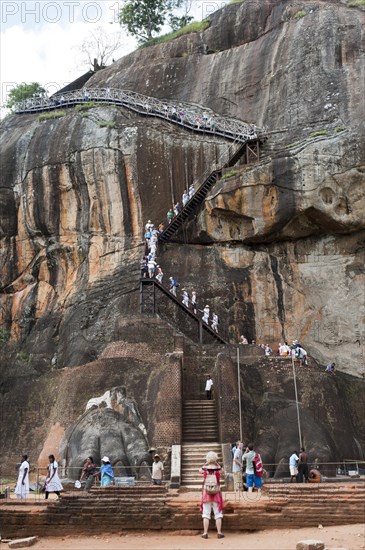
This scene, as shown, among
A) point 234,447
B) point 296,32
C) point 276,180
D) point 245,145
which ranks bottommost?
point 234,447

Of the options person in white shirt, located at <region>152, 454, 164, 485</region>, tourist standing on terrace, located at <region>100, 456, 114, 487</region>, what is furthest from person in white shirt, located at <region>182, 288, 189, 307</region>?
tourist standing on terrace, located at <region>100, 456, 114, 487</region>

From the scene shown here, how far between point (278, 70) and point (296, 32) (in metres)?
2.44

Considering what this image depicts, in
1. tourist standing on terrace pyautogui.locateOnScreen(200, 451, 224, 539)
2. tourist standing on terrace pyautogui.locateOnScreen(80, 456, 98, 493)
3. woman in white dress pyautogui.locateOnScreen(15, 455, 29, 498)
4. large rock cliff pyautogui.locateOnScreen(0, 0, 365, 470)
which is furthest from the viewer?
large rock cliff pyautogui.locateOnScreen(0, 0, 365, 470)

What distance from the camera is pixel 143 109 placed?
131ft

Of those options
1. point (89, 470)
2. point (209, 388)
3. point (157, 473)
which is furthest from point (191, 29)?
point (157, 473)

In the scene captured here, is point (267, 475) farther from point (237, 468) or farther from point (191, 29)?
point (191, 29)

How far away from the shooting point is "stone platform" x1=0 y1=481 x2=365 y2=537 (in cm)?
1570

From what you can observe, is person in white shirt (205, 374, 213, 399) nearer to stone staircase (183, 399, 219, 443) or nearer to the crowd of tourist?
stone staircase (183, 399, 219, 443)

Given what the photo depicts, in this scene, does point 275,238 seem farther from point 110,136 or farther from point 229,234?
point 110,136

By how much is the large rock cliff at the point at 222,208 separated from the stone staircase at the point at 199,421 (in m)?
6.33

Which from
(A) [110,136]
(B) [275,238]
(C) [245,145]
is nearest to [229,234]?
(B) [275,238]

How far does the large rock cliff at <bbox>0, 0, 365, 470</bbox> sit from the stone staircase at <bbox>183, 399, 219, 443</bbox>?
633 cm

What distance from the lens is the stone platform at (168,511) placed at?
1570 cm

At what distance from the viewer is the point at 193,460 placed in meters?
22.3
